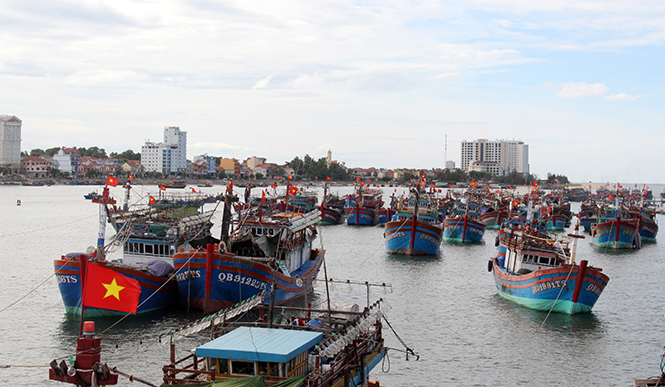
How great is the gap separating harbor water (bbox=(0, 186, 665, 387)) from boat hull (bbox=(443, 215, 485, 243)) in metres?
19.4

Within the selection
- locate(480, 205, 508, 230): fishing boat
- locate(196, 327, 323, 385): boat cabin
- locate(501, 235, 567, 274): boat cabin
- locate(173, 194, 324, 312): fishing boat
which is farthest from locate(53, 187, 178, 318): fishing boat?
locate(480, 205, 508, 230): fishing boat

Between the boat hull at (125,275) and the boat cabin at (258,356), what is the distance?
16.2 metres

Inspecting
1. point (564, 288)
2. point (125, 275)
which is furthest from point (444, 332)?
point (125, 275)

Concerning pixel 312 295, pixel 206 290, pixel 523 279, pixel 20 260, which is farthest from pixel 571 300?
pixel 20 260

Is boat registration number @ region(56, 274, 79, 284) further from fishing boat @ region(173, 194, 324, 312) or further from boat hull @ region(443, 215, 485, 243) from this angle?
boat hull @ region(443, 215, 485, 243)

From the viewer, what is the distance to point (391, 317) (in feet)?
116

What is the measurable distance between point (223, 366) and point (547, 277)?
2373 cm

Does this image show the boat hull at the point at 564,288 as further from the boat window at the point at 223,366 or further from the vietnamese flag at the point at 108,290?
the vietnamese flag at the point at 108,290

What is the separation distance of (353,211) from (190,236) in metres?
61.2

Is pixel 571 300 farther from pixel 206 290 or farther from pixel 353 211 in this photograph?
pixel 353 211

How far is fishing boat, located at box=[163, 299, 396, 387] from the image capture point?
617 inches

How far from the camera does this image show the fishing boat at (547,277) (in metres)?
34.0

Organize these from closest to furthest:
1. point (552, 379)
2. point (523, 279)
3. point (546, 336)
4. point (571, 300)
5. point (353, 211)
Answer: point (552, 379)
point (546, 336)
point (571, 300)
point (523, 279)
point (353, 211)

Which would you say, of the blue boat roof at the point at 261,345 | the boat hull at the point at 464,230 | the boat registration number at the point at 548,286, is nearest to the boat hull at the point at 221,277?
the boat registration number at the point at 548,286
